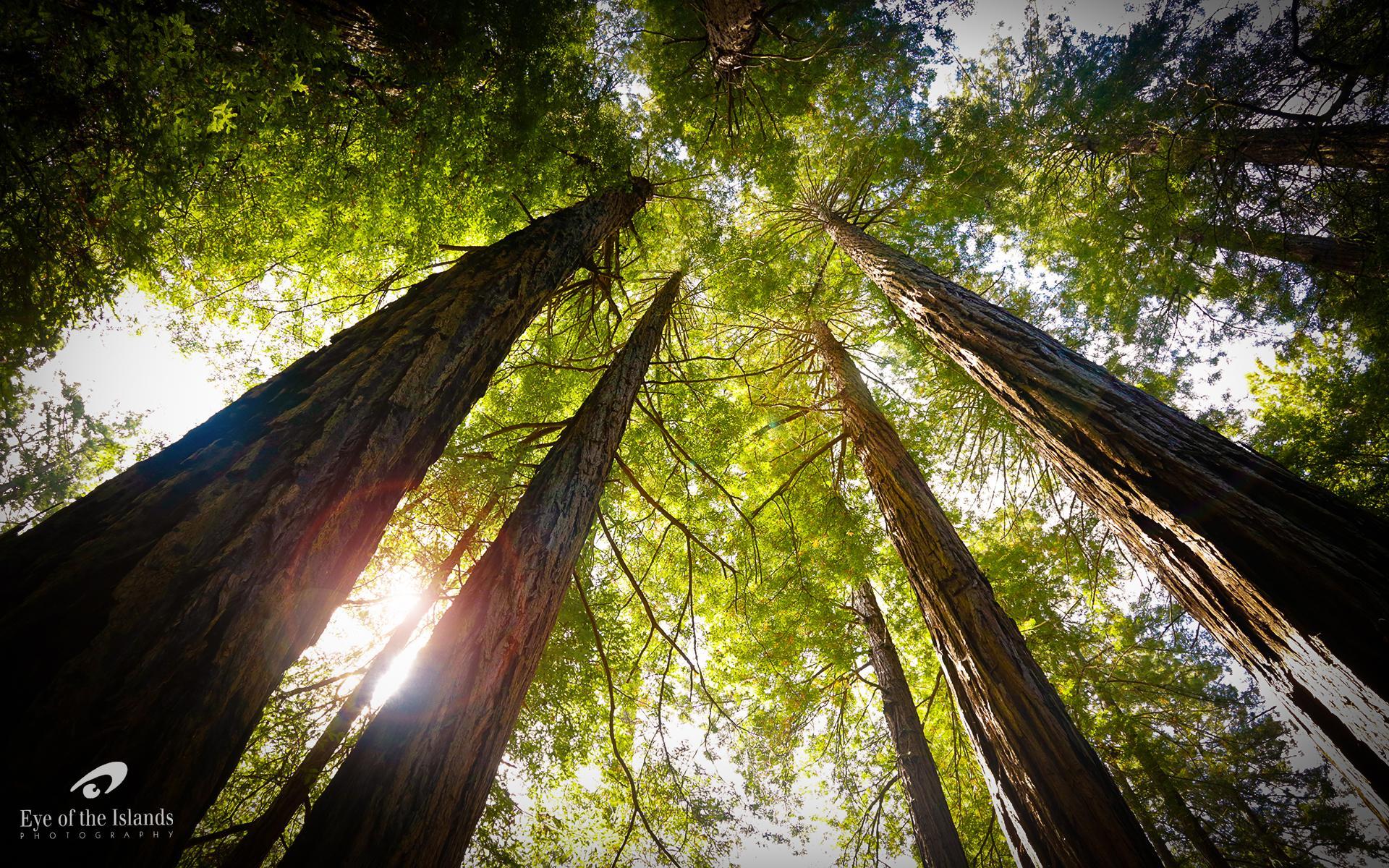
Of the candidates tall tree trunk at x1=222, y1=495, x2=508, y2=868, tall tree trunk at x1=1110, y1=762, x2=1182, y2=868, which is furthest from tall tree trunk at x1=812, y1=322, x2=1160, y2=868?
tall tree trunk at x1=1110, y1=762, x2=1182, y2=868

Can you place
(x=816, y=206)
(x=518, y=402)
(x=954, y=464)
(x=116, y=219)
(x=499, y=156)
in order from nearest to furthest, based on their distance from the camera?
(x=116, y=219)
(x=499, y=156)
(x=518, y=402)
(x=954, y=464)
(x=816, y=206)

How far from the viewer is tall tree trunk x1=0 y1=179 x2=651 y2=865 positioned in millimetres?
781

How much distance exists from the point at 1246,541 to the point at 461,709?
2830 mm

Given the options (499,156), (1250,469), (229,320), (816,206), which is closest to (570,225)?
(499,156)

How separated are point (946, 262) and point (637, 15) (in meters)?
4.81

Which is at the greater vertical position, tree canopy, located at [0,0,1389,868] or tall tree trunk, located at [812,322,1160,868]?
tree canopy, located at [0,0,1389,868]

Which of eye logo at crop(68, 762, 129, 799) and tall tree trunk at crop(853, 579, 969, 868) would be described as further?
tall tree trunk at crop(853, 579, 969, 868)

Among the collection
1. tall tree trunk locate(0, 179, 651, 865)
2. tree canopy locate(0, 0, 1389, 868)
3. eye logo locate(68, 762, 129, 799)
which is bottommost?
eye logo locate(68, 762, 129, 799)

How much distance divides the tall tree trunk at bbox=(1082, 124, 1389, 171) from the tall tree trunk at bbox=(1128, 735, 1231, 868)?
6288 millimetres

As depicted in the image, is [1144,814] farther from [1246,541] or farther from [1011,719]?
[1246,541]

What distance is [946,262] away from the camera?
Result: 6.20m

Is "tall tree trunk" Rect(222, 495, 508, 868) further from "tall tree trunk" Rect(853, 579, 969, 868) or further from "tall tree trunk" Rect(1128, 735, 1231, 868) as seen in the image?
"tall tree trunk" Rect(1128, 735, 1231, 868)

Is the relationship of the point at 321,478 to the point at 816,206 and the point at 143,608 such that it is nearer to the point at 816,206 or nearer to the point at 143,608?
the point at 143,608

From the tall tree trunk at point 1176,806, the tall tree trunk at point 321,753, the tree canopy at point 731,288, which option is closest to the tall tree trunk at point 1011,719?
the tree canopy at point 731,288
